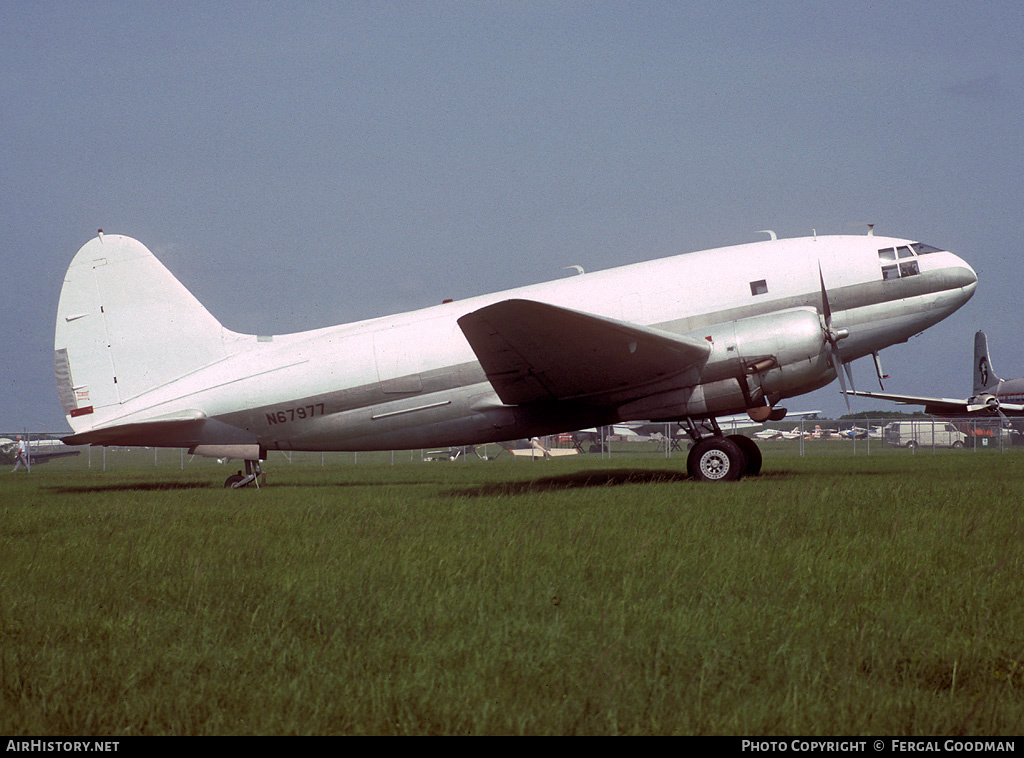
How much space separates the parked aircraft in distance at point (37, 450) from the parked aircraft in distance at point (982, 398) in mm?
56847

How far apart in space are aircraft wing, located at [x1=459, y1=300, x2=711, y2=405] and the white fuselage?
0.48 meters

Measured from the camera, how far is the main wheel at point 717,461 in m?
17.8

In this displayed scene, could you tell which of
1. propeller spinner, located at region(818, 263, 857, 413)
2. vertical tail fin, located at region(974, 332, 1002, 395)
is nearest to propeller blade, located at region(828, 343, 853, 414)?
propeller spinner, located at region(818, 263, 857, 413)

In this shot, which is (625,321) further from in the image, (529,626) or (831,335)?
(529,626)

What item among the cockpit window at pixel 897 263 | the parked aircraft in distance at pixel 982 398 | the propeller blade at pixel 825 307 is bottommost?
the parked aircraft in distance at pixel 982 398

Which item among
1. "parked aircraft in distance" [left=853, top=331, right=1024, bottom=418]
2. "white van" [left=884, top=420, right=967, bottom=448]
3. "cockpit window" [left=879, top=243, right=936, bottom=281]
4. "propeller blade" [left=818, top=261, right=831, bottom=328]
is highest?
"cockpit window" [left=879, top=243, right=936, bottom=281]

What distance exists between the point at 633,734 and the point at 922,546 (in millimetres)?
5857

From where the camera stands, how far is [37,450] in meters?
76.8

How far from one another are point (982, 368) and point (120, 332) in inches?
2744

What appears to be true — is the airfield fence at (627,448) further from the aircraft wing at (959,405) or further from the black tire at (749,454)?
the black tire at (749,454)

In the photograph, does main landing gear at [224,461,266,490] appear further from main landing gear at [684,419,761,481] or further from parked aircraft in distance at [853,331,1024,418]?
parked aircraft in distance at [853,331,1024,418]

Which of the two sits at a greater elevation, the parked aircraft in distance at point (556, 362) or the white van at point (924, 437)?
the parked aircraft in distance at point (556, 362)

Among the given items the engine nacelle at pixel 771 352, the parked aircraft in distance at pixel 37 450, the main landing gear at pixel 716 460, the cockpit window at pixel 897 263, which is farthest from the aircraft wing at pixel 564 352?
the parked aircraft in distance at pixel 37 450

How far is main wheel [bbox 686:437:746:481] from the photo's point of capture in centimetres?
1780
